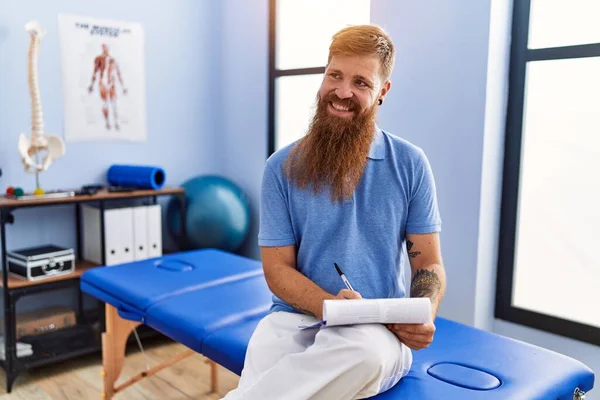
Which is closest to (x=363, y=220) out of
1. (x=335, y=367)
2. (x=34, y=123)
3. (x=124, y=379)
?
(x=335, y=367)

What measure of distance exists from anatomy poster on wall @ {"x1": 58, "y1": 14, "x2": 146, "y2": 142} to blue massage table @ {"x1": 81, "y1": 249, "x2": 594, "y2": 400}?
1.00 meters

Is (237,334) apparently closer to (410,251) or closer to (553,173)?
(410,251)

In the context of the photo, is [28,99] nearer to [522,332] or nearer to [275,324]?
[275,324]

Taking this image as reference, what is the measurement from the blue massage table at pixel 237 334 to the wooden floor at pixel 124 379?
7.0 inches

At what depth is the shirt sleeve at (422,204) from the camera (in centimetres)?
143

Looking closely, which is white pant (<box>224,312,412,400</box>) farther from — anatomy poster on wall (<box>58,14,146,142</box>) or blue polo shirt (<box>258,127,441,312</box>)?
anatomy poster on wall (<box>58,14,146,142</box>)

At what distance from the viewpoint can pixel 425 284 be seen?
1.39m

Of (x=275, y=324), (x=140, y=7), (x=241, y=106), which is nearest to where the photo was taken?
(x=275, y=324)

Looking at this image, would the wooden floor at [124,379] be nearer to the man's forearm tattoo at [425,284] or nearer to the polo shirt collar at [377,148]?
the man's forearm tattoo at [425,284]

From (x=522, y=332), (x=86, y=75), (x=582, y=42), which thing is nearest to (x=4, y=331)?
(x=86, y=75)

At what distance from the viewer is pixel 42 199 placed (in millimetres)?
2486

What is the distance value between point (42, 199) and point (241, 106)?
1.35m

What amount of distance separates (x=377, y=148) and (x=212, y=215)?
1.71 meters

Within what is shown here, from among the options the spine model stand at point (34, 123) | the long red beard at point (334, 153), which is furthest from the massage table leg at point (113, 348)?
the long red beard at point (334, 153)
